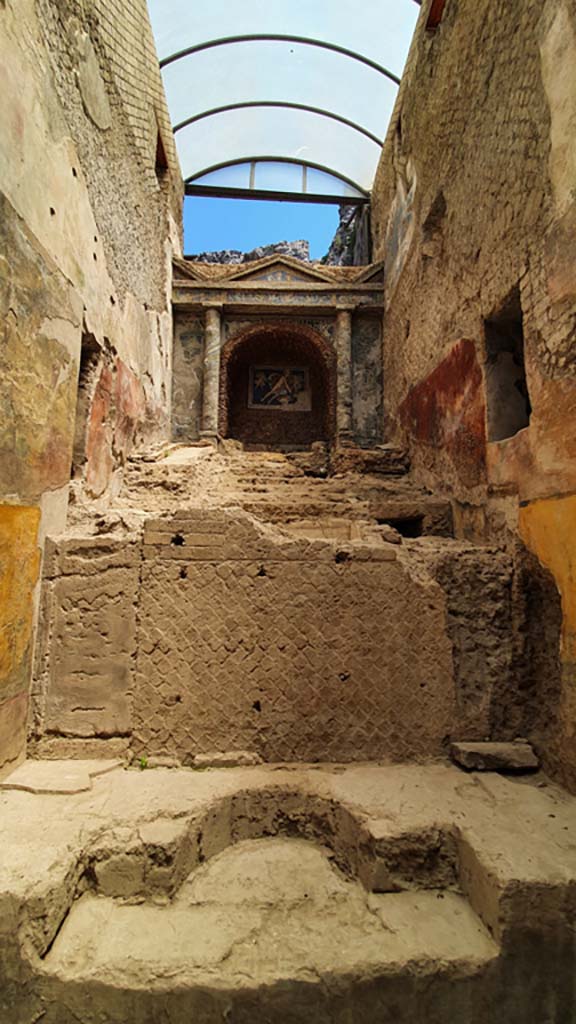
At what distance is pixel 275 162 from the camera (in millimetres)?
11766

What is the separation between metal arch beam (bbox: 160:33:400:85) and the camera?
9477 millimetres

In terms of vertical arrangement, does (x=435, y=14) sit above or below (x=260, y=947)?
above

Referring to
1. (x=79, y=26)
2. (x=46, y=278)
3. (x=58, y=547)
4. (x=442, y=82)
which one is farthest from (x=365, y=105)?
(x=58, y=547)

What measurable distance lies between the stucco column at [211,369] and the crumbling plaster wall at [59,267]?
11.9ft

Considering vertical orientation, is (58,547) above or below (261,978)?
above

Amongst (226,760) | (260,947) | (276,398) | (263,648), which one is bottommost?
(260,947)

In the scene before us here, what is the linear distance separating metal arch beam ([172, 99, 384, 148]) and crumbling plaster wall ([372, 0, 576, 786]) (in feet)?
16.7

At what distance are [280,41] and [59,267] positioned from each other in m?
9.82

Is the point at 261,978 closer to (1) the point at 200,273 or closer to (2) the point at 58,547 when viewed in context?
(2) the point at 58,547

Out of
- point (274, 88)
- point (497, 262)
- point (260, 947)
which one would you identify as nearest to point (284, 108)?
point (274, 88)

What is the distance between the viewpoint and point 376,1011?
181 cm

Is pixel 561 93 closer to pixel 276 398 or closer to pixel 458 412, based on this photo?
pixel 458 412

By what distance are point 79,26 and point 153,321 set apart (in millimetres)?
3156

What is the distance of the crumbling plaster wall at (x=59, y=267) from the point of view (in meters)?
2.74
